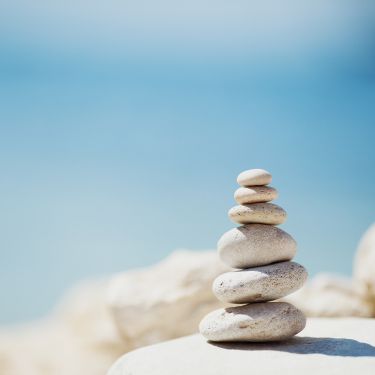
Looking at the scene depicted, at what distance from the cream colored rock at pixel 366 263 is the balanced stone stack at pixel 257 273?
202 inches

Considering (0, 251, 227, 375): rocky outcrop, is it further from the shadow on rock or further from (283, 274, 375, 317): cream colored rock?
the shadow on rock

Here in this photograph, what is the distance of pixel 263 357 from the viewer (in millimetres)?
4918

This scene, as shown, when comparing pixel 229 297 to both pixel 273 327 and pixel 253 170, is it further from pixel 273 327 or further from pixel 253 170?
pixel 253 170

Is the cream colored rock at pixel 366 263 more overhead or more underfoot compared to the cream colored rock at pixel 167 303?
more overhead

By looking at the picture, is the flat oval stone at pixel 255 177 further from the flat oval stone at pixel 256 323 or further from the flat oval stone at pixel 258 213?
the flat oval stone at pixel 256 323

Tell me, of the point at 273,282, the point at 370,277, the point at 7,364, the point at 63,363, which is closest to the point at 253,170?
the point at 273,282

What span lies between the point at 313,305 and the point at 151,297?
11.8 ft

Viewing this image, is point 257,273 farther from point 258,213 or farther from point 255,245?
point 258,213

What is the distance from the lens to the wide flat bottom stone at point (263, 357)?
14.9 feet

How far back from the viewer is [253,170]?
5719mm

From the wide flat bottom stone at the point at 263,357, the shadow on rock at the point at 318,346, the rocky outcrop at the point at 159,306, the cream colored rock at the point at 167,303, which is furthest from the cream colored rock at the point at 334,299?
the shadow on rock at the point at 318,346

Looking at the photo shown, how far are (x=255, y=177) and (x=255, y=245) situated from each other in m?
0.78

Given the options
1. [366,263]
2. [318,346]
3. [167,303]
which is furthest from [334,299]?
[318,346]

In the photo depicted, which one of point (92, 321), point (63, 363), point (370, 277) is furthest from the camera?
point (92, 321)
